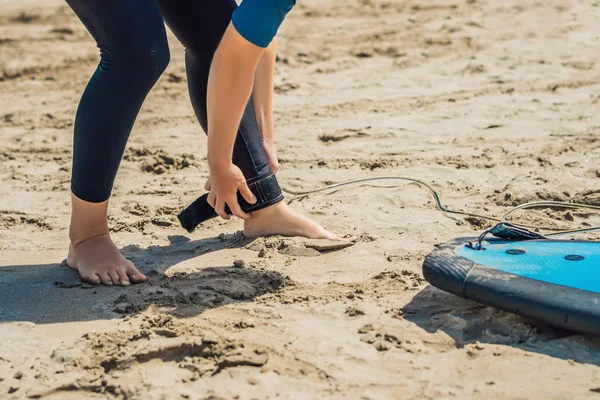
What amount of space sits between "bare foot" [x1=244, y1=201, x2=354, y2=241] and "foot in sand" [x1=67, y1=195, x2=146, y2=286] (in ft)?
1.45

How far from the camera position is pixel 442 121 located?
407cm

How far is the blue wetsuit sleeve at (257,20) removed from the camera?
1971mm

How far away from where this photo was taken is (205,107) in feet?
8.64

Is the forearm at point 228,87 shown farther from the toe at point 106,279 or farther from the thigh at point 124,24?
the toe at point 106,279

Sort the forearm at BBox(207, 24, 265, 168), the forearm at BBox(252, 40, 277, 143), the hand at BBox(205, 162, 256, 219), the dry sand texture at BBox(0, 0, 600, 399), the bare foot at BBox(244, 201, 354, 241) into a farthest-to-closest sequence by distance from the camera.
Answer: the bare foot at BBox(244, 201, 354, 241)
the forearm at BBox(252, 40, 277, 143)
the hand at BBox(205, 162, 256, 219)
the forearm at BBox(207, 24, 265, 168)
the dry sand texture at BBox(0, 0, 600, 399)

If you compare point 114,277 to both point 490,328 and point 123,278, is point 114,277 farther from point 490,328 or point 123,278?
point 490,328

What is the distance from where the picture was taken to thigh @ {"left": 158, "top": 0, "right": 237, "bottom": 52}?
246 centimetres

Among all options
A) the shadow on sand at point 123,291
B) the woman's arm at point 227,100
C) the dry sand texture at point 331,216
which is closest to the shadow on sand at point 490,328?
the dry sand texture at point 331,216

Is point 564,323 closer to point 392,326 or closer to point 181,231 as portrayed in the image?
point 392,326

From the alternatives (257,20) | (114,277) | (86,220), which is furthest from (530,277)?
(86,220)

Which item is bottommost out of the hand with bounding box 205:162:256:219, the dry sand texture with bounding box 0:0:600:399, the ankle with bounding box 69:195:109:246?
the dry sand texture with bounding box 0:0:600:399

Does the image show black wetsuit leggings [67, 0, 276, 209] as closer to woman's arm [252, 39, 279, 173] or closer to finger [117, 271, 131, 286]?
woman's arm [252, 39, 279, 173]

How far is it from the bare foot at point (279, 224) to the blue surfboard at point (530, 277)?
0.56 meters

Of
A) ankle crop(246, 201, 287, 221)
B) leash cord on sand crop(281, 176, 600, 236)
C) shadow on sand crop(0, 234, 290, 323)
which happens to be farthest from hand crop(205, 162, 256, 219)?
leash cord on sand crop(281, 176, 600, 236)
